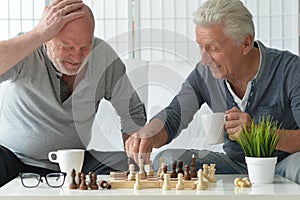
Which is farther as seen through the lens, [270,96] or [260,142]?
[270,96]

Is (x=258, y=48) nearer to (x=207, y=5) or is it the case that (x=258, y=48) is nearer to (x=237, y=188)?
(x=207, y=5)

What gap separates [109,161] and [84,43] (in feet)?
1.75

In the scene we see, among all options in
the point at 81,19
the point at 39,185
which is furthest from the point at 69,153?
the point at 81,19

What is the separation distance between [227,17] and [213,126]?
68cm

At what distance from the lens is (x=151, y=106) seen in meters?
3.39

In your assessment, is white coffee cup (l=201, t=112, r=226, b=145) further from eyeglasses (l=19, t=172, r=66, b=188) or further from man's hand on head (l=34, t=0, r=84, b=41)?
man's hand on head (l=34, t=0, r=84, b=41)

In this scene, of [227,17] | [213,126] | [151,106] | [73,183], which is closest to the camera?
[73,183]

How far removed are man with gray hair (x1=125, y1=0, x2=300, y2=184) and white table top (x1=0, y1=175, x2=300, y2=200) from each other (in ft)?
2.50

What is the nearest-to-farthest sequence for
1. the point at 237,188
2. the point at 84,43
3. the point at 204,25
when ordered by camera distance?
the point at 237,188 < the point at 84,43 < the point at 204,25

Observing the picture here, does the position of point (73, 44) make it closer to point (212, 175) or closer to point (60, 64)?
point (60, 64)

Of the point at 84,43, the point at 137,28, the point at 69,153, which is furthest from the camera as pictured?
the point at 137,28

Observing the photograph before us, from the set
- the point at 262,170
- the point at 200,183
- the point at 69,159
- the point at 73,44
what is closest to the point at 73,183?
the point at 69,159

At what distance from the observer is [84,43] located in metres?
2.54

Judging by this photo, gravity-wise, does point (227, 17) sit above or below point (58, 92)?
above
